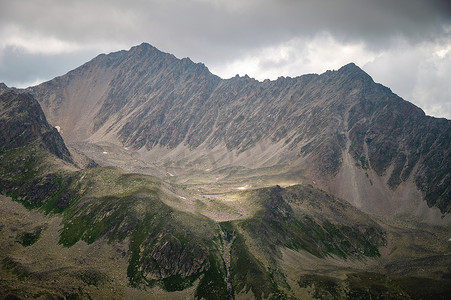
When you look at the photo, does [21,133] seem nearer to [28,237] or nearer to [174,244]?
[28,237]

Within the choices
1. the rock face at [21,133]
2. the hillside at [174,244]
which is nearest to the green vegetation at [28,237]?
the hillside at [174,244]

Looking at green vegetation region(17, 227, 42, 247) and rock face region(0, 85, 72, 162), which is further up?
rock face region(0, 85, 72, 162)

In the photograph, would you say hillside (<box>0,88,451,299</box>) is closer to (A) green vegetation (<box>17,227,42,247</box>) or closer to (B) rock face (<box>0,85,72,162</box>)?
(A) green vegetation (<box>17,227,42,247</box>)

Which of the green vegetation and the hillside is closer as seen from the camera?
the hillside

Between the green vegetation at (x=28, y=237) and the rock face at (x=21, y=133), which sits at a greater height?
the rock face at (x=21, y=133)

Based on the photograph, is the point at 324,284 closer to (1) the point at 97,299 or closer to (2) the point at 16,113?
(1) the point at 97,299

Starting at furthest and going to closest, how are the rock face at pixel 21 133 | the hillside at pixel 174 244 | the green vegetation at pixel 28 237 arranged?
1. the rock face at pixel 21 133
2. the green vegetation at pixel 28 237
3. the hillside at pixel 174 244

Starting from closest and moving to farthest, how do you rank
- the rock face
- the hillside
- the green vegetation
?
the hillside
the green vegetation
the rock face

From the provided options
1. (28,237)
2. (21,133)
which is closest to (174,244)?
(28,237)

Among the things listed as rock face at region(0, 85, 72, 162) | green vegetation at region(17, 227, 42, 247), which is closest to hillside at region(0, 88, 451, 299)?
green vegetation at region(17, 227, 42, 247)

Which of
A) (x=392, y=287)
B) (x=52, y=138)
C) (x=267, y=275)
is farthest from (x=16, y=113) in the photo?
(x=392, y=287)

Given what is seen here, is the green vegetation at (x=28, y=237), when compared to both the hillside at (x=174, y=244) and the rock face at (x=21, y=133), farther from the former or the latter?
the rock face at (x=21, y=133)

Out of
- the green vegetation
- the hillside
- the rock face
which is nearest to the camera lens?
the hillside
